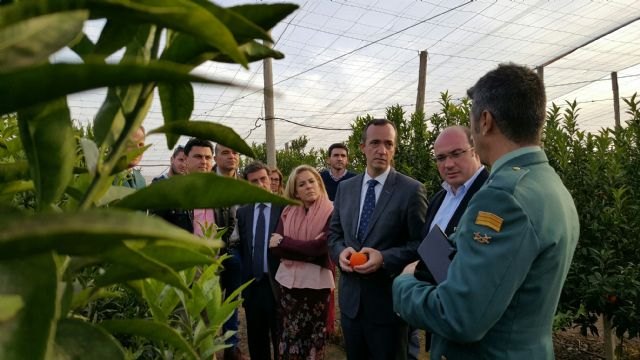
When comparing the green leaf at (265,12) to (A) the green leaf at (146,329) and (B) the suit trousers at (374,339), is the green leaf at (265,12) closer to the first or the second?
(A) the green leaf at (146,329)

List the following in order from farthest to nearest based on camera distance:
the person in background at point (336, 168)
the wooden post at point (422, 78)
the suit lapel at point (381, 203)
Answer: the wooden post at point (422, 78) < the person in background at point (336, 168) < the suit lapel at point (381, 203)

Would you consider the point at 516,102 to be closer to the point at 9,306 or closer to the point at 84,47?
the point at 84,47

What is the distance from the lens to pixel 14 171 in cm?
62

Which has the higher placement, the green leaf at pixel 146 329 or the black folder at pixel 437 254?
the green leaf at pixel 146 329

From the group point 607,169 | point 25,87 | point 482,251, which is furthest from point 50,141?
point 607,169

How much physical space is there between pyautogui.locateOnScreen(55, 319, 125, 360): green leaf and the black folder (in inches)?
70.2

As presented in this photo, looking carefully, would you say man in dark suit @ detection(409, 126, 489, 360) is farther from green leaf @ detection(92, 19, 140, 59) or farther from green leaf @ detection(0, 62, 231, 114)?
green leaf @ detection(0, 62, 231, 114)

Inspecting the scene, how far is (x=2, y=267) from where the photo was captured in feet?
1.32

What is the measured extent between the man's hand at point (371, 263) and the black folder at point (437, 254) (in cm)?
117

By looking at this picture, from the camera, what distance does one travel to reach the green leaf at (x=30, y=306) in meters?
0.37

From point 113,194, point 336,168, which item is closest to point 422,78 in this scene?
point 336,168

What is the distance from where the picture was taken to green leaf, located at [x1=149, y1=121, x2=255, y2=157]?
597 millimetres

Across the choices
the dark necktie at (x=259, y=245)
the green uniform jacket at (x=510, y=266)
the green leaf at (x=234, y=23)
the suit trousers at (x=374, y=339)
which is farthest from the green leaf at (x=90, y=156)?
the dark necktie at (x=259, y=245)

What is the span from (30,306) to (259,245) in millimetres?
4584
